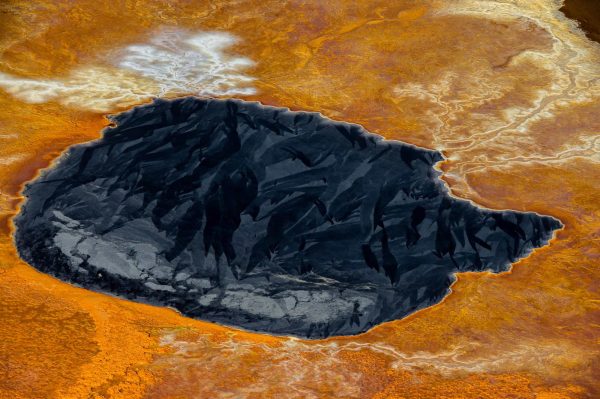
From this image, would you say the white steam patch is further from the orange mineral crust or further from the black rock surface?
the black rock surface

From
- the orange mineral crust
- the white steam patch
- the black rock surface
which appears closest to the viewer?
the orange mineral crust

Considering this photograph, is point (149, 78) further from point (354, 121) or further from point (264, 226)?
point (264, 226)

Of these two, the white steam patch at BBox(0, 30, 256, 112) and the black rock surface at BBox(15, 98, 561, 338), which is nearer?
the black rock surface at BBox(15, 98, 561, 338)

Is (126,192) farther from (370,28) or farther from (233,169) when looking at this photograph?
(370,28)

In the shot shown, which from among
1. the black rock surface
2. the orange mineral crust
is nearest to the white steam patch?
the orange mineral crust

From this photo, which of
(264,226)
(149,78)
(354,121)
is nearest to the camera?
(264,226)

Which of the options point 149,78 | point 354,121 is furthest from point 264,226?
point 149,78
